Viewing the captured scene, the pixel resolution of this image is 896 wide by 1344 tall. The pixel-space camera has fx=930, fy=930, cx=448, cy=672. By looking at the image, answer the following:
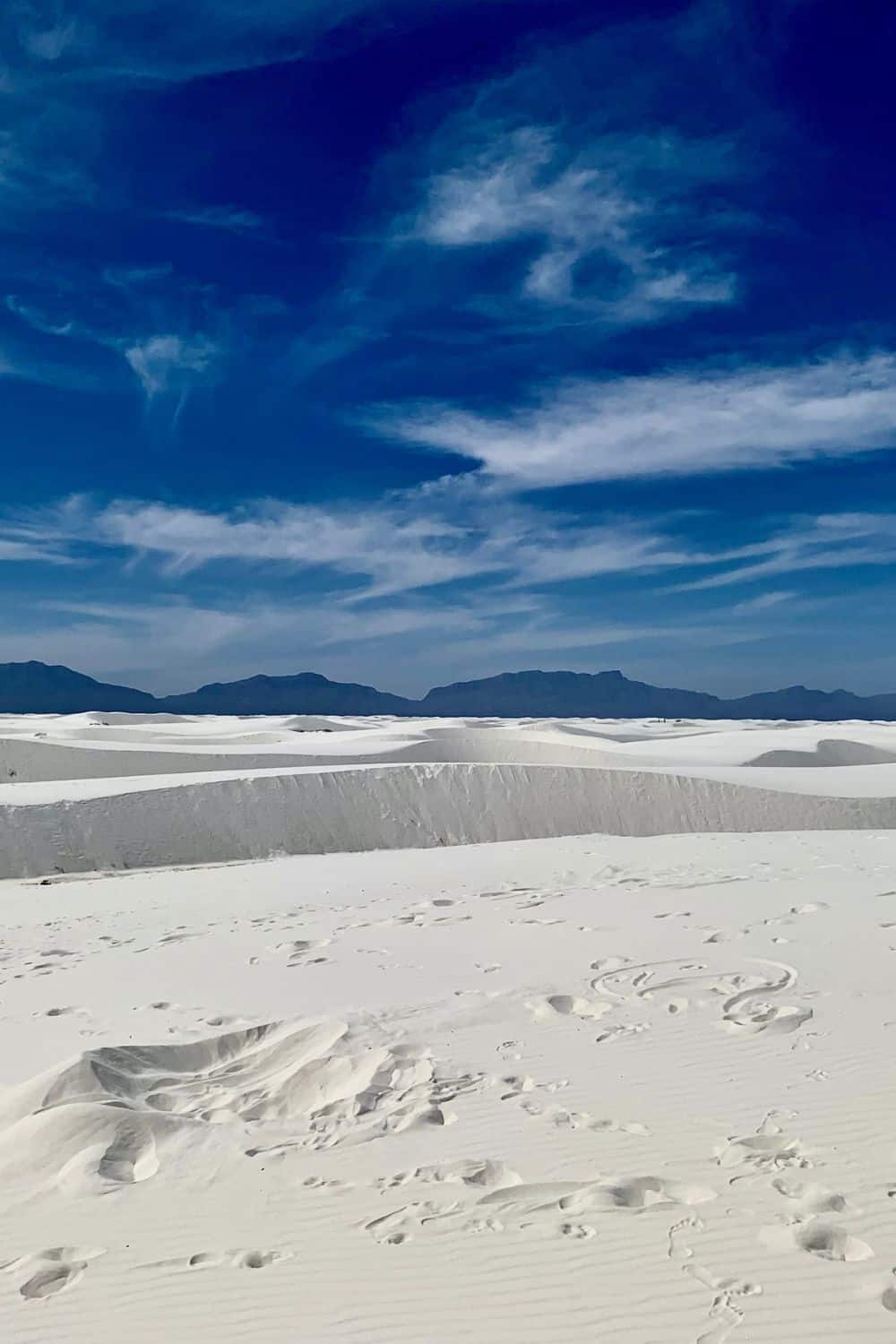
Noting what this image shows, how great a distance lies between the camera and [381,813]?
59.8 feet

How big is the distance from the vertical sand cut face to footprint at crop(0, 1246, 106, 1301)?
0.01m

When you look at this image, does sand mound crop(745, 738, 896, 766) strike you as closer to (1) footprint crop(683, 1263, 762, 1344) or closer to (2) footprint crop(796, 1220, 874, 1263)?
(2) footprint crop(796, 1220, 874, 1263)

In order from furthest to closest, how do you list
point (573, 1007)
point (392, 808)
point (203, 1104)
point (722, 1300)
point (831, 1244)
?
point (392, 808)
point (573, 1007)
point (203, 1104)
point (831, 1244)
point (722, 1300)

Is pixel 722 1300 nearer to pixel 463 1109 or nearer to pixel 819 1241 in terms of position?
pixel 819 1241

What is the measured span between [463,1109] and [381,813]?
14296 millimetres

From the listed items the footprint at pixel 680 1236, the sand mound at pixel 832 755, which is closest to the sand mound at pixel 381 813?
the sand mound at pixel 832 755

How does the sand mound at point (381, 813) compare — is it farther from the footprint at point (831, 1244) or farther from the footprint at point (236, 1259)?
the footprint at point (831, 1244)

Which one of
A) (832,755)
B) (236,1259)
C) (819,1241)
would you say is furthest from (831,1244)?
(832,755)

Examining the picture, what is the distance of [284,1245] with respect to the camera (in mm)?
3084

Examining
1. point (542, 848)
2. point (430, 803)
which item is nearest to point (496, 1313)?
point (542, 848)

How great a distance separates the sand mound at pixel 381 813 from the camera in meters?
16.1

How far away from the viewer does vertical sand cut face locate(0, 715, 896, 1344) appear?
2.76 meters

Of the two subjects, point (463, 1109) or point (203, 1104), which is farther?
point (203, 1104)

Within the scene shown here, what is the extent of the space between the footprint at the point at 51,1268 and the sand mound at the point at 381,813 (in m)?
13.5
